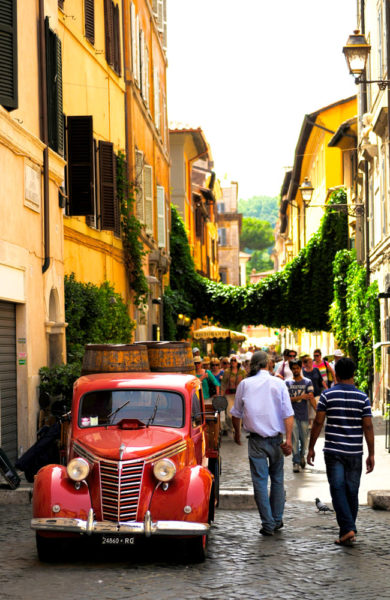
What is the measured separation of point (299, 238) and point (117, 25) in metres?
35.4

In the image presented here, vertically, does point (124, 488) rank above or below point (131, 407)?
below

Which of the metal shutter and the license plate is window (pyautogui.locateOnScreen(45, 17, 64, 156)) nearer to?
the metal shutter

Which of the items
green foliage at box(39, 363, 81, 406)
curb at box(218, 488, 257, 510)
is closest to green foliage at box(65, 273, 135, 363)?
green foliage at box(39, 363, 81, 406)

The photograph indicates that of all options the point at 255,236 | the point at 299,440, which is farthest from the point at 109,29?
the point at 255,236

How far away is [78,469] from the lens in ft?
28.6

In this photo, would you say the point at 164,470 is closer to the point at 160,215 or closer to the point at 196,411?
the point at 196,411

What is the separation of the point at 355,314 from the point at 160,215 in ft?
21.0

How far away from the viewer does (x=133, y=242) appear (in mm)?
24625

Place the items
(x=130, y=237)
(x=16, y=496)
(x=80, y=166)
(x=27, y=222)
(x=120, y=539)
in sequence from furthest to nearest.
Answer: (x=130, y=237), (x=80, y=166), (x=27, y=222), (x=16, y=496), (x=120, y=539)

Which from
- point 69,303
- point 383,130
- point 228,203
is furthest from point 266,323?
point 228,203

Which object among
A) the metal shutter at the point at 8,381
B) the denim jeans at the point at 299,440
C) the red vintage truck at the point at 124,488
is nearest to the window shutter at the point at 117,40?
the metal shutter at the point at 8,381

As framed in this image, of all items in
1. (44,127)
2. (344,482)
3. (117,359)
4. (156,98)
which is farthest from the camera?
(156,98)

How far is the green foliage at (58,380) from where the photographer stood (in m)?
15.4

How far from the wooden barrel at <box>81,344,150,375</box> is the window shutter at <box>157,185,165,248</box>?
20.0m
